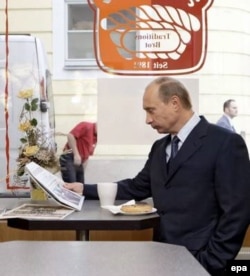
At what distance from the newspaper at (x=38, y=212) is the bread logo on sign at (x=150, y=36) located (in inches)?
43.2

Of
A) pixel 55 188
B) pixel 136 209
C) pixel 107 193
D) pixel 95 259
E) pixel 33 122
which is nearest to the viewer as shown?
pixel 95 259

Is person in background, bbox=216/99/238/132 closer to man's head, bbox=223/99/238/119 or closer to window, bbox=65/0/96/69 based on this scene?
man's head, bbox=223/99/238/119

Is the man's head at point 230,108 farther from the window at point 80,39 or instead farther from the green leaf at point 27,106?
the green leaf at point 27,106

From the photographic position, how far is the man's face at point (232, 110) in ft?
11.0

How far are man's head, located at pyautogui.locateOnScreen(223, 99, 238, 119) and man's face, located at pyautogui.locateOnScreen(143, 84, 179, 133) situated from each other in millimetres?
1006

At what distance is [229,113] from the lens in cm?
335

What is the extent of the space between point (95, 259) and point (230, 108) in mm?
2120

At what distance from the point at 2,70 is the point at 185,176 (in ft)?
5.05

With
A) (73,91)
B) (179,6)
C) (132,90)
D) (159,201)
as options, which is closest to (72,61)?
(73,91)

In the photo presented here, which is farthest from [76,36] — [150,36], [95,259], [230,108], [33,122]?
[95,259]

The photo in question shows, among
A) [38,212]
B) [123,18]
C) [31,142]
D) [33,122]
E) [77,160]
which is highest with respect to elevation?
[123,18]

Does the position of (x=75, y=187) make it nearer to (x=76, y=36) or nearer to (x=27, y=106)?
(x=27, y=106)

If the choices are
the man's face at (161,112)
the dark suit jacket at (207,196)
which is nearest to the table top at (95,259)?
the dark suit jacket at (207,196)

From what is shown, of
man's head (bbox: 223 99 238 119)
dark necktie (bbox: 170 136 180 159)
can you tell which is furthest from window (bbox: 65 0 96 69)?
dark necktie (bbox: 170 136 180 159)
